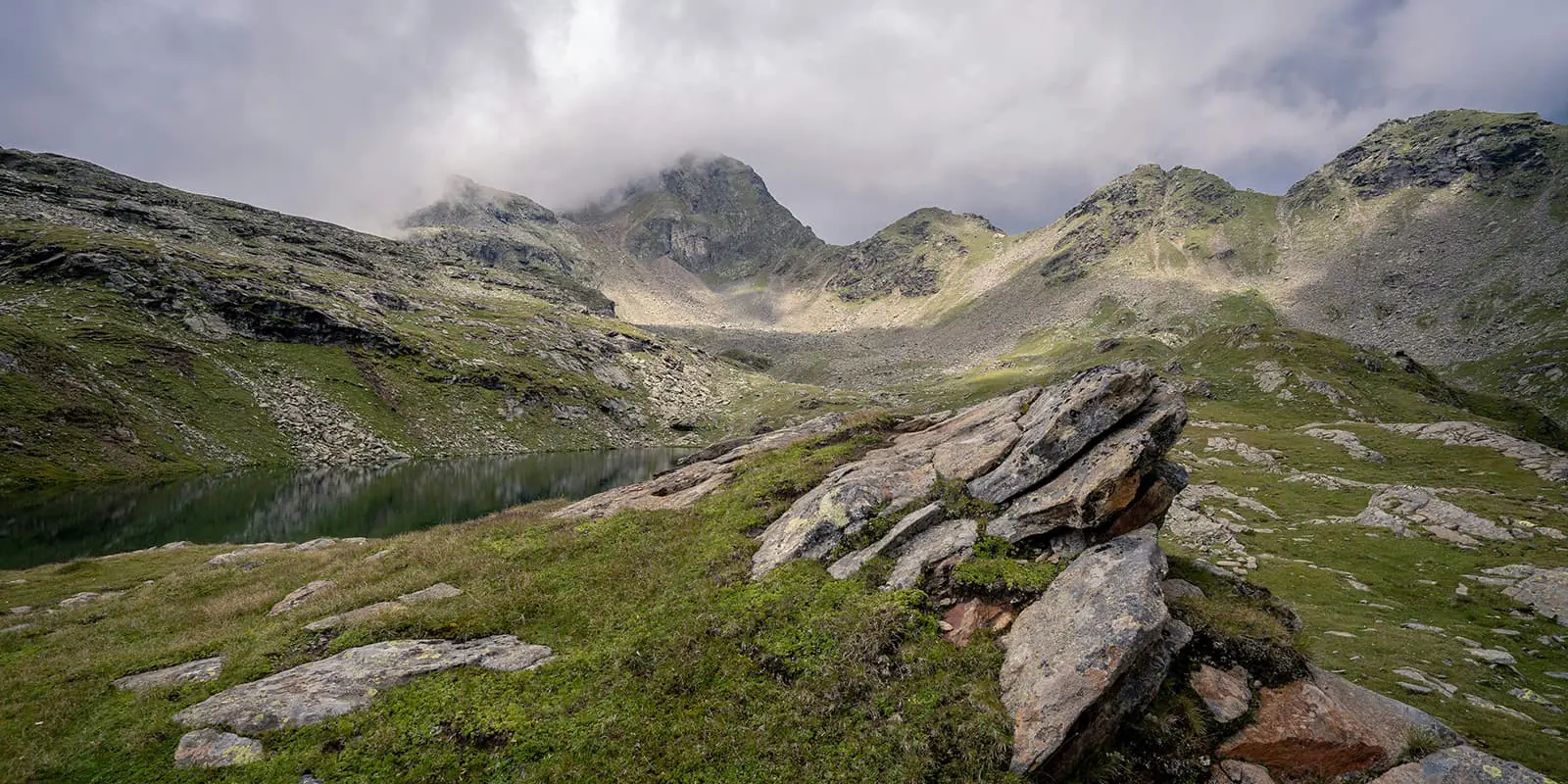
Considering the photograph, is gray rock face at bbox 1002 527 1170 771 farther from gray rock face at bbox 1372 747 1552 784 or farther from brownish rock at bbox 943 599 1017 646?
gray rock face at bbox 1372 747 1552 784

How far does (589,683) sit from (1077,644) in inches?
459

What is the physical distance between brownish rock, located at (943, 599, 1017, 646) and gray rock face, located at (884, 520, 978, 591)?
1572 mm

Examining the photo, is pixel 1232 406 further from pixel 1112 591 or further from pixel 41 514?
pixel 41 514

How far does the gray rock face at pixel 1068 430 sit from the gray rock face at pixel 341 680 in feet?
51.4

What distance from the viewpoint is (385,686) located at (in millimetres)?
13789

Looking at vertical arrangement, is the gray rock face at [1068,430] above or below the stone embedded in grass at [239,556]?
above

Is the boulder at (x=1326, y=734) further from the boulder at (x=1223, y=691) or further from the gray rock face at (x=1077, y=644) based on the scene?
the gray rock face at (x=1077, y=644)

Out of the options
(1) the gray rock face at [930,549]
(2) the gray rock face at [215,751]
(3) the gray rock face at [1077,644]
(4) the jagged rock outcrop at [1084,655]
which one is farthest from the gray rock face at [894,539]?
(2) the gray rock face at [215,751]

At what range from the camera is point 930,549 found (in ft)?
58.8

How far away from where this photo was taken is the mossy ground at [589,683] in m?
11.1

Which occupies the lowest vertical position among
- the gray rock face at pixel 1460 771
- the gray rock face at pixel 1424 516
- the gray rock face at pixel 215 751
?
the gray rock face at pixel 1424 516

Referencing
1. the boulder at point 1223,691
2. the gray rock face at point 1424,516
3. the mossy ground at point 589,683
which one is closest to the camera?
the mossy ground at point 589,683

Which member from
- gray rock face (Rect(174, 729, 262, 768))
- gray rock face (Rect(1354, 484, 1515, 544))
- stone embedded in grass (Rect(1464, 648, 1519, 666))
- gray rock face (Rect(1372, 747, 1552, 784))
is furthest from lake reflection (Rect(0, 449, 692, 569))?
gray rock face (Rect(1354, 484, 1515, 544))

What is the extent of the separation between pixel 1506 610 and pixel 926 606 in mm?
26916
